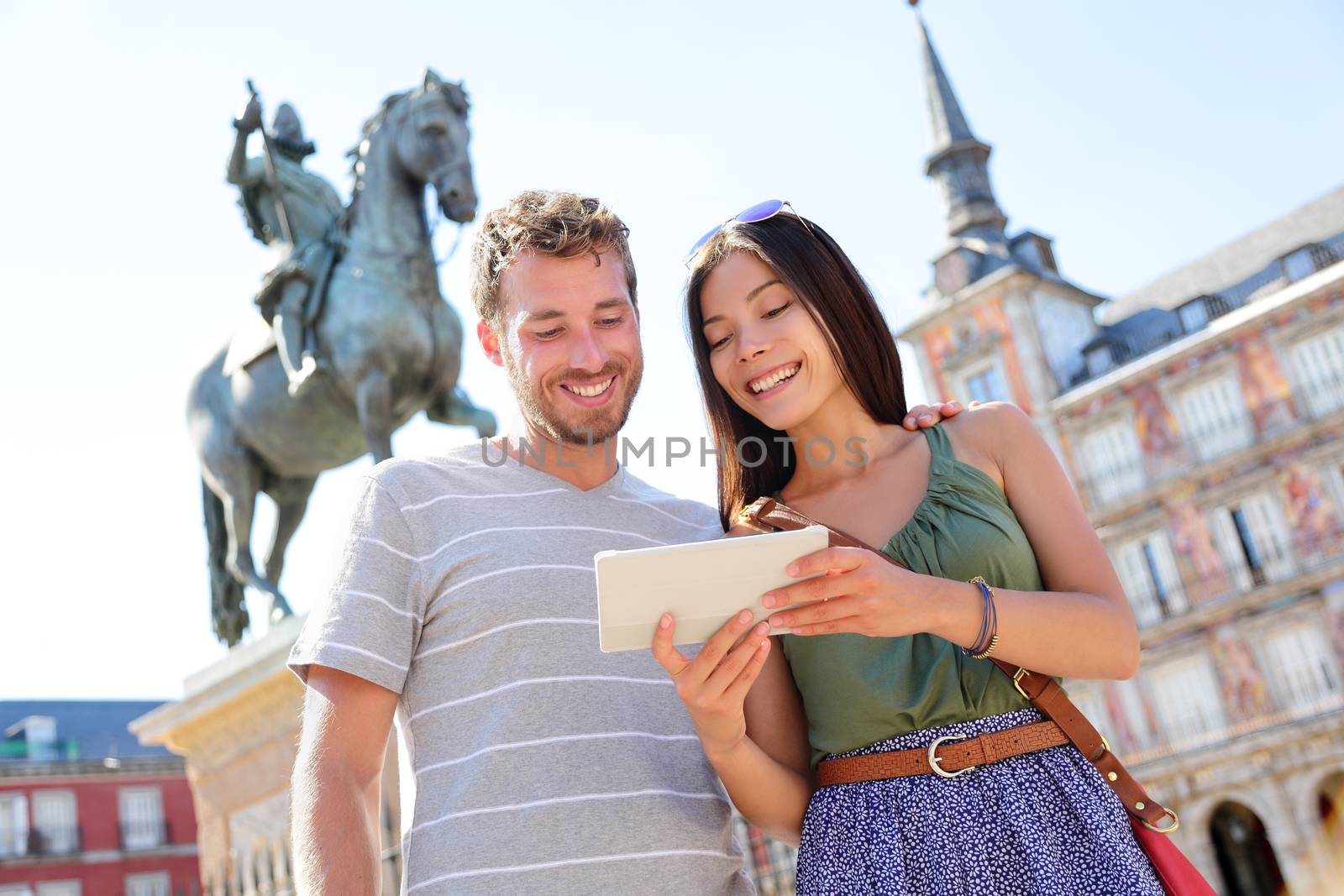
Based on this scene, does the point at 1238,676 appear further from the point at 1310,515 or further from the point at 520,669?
the point at 520,669

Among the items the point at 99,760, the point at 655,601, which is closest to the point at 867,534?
the point at 655,601

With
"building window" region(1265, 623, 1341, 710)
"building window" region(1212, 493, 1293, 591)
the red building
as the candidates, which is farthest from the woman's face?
the red building

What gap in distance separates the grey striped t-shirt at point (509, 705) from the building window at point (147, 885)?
3294 cm

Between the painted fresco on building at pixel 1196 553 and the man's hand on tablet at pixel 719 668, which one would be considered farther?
the painted fresco on building at pixel 1196 553

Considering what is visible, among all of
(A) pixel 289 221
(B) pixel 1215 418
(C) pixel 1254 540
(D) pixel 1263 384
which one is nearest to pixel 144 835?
(C) pixel 1254 540

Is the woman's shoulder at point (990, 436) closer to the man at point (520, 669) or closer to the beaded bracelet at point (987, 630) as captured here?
the beaded bracelet at point (987, 630)

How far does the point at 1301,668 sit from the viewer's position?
2217cm

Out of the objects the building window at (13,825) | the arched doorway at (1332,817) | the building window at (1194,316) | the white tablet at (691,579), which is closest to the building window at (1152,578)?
the arched doorway at (1332,817)

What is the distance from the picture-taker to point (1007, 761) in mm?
1721

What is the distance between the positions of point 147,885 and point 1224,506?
89.0 feet

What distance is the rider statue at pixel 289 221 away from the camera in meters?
5.50

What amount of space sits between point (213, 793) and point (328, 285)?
229 centimetres

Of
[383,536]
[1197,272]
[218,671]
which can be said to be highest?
[1197,272]

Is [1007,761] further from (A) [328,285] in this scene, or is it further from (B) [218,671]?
(A) [328,285]
